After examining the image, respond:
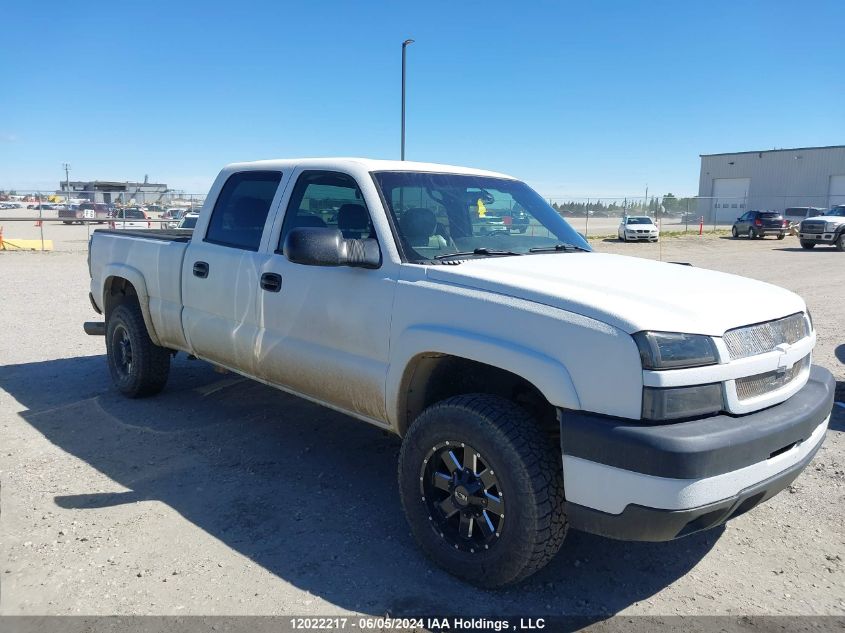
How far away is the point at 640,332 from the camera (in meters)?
2.62

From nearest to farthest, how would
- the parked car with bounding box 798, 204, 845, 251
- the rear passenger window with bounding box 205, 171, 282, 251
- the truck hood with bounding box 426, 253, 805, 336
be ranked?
1. the truck hood with bounding box 426, 253, 805, 336
2. the rear passenger window with bounding box 205, 171, 282, 251
3. the parked car with bounding box 798, 204, 845, 251

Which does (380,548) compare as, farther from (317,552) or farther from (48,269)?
(48,269)

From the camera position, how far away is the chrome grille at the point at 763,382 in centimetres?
282

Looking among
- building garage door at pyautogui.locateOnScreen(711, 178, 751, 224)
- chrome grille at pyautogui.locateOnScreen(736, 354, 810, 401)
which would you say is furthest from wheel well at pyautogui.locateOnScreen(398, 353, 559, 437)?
building garage door at pyautogui.locateOnScreen(711, 178, 751, 224)

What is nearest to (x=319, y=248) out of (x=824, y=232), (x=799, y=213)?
(x=824, y=232)

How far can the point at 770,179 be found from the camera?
196 feet

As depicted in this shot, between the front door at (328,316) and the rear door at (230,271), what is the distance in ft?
0.54

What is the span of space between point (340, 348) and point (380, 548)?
1079 millimetres

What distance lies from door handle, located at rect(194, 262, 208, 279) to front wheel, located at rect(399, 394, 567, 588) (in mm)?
2222

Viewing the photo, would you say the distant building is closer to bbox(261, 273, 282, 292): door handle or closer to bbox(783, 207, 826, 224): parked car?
bbox(261, 273, 282, 292): door handle

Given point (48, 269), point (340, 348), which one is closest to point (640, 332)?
point (340, 348)

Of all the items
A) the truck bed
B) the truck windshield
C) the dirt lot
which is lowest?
the dirt lot

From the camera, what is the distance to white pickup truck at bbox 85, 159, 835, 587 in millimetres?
2633

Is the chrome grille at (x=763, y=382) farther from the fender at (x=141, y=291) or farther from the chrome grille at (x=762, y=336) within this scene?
the fender at (x=141, y=291)
